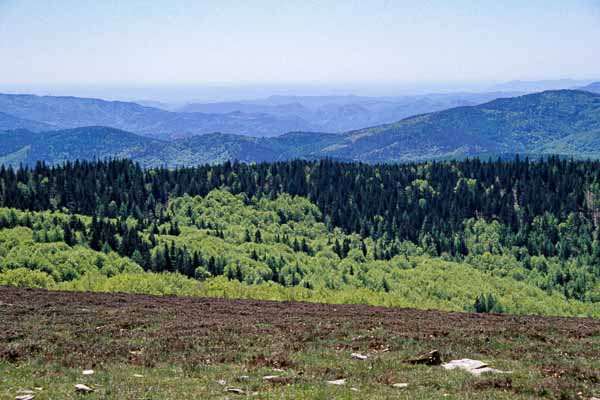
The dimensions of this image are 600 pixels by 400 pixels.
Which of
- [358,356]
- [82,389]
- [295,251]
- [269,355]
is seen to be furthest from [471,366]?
[295,251]

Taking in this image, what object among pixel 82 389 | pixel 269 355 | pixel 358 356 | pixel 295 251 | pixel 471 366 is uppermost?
Answer: pixel 82 389

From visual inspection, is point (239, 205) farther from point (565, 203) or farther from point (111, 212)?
point (565, 203)

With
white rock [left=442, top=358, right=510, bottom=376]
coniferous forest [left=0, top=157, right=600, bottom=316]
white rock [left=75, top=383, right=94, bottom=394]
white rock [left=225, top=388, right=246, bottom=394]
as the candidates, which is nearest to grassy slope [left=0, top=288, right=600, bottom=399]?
white rock [left=75, top=383, right=94, bottom=394]

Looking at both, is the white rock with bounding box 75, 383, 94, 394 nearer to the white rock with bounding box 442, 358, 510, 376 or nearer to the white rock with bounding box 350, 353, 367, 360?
the white rock with bounding box 350, 353, 367, 360

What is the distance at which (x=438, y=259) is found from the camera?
554ft

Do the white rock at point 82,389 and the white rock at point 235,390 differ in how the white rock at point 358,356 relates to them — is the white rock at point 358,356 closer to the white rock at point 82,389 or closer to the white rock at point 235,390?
the white rock at point 235,390

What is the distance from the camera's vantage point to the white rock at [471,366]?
22.4 meters

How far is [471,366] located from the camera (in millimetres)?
23359

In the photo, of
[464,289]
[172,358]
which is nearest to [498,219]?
[464,289]

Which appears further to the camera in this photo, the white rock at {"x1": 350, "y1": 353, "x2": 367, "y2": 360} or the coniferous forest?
the coniferous forest

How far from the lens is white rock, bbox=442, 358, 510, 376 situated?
22.4m

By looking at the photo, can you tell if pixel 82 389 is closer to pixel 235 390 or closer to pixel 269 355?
pixel 235 390

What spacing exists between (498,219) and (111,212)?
415 ft

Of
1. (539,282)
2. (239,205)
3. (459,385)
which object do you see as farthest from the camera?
(239,205)
